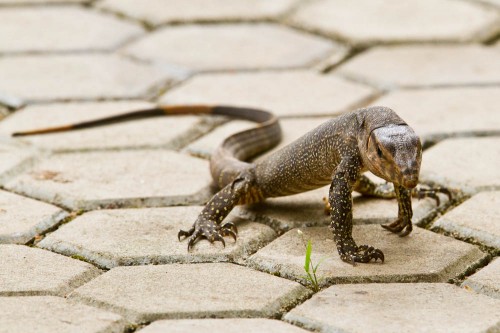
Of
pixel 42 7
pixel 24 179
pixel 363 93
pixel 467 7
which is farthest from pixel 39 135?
pixel 467 7

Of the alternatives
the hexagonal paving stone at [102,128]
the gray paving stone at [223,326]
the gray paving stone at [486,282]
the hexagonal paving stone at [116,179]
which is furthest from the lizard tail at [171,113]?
the gray paving stone at [223,326]

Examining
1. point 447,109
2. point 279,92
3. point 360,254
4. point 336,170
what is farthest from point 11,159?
point 447,109

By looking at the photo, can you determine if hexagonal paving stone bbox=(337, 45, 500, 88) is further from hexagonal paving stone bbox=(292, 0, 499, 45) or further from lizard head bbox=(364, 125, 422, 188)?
lizard head bbox=(364, 125, 422, 188)

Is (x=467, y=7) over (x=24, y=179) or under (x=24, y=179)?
over

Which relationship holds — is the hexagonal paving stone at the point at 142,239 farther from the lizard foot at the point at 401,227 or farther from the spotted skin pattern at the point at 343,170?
the lizard foot at the point at 401,227

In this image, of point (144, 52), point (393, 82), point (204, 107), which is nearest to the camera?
point (204, 107)

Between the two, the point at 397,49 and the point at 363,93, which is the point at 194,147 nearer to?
the point at 363,93

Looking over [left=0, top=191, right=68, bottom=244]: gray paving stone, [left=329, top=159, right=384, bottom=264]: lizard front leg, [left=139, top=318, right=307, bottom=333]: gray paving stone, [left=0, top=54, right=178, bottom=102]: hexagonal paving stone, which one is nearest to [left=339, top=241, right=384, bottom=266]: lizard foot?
[left=329, top=159, right=384, bottom=264]: lizard front leg
